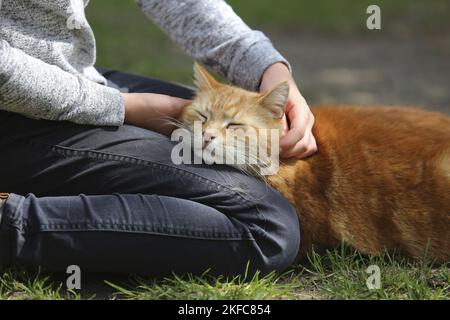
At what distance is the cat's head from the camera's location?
2152 millimetres

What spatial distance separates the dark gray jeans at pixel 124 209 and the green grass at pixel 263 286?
1.8 inches

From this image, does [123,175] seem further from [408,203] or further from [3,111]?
[408,203]

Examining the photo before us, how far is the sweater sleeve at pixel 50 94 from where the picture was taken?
1.85m

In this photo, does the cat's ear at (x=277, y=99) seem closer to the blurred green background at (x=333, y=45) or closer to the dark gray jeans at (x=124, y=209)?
the dark gray jeans at (x=124, y=209)

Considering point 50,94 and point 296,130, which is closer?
point 50,94

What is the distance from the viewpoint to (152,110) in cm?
220

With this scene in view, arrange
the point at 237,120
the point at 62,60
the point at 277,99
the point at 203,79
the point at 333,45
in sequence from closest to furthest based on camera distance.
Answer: the point at 62,60 → the point at 277,99 → the point at 237,120 → the point at 203,79 → the point at 333,45

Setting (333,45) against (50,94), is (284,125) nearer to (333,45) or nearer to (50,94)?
(50,94)

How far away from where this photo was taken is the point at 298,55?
258 inches

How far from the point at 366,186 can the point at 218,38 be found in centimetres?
80

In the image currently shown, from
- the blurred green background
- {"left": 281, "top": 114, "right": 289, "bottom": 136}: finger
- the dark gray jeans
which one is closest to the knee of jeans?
the dark gray jeans

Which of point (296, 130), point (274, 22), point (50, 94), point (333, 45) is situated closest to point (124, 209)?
point (50, 94)
